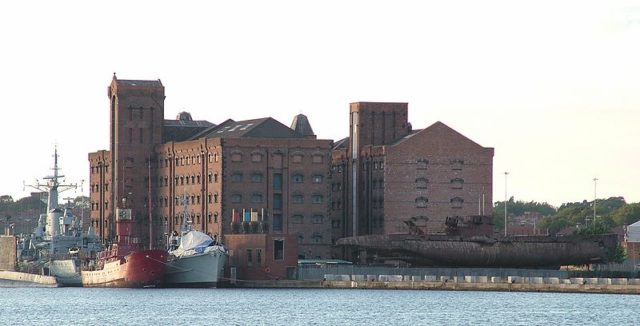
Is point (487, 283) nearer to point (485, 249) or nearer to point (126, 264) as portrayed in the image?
point (485, 249)

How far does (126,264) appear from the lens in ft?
590

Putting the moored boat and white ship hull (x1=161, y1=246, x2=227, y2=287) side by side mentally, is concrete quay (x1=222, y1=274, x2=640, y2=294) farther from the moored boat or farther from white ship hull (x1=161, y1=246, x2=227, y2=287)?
the moored boat

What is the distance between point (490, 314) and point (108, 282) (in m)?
65.1

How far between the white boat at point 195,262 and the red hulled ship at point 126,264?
182cm

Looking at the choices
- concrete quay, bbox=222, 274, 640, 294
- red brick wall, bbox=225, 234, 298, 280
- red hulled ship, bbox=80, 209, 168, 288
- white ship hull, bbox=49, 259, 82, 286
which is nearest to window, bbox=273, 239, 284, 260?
red brick wall, bbox=225, 234, 298, 280

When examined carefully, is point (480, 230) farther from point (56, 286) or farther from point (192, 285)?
point (56, 286)

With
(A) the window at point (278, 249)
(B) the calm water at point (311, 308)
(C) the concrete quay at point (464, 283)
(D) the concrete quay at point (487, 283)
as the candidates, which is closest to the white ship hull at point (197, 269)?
(C) the concrete quay at point (464, 283)

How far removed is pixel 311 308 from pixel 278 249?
4163 centimetres

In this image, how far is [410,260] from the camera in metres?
191

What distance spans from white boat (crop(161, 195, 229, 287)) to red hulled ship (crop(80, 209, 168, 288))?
1.82m

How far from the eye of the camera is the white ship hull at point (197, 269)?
179m

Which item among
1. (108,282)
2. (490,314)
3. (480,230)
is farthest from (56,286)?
(490,314)

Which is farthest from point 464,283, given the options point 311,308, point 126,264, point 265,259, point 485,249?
point 126,264

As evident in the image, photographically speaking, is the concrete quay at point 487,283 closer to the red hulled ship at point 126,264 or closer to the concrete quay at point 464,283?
the concrete quay at point 464,283
